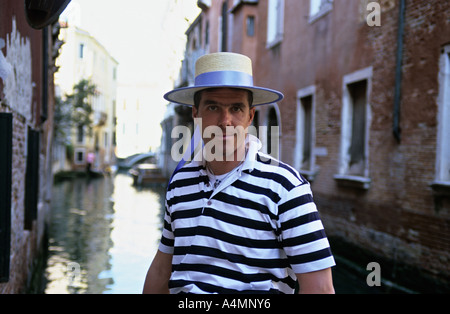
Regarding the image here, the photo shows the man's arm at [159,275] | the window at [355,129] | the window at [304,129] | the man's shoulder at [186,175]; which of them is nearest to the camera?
the man's shoulder at [186,175]

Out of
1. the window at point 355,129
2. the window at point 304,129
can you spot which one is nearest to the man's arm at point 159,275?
the window at point 355,129

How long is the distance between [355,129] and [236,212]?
23.5 feet

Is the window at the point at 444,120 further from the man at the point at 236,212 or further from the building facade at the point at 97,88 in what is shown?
the building facade at the point at 97,88

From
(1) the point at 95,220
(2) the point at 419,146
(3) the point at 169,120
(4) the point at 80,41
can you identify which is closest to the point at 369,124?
(2) the point at 419,146

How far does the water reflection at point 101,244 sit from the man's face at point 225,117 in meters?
4.21

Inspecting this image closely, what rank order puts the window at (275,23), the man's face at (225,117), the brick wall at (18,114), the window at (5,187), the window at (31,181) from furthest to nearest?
the window at (275,23), the window at (31,181), the brick wall at (18,114), the window at (5,187), the man's face at (225,117)

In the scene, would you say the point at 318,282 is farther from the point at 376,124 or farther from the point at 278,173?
the point at 376,124

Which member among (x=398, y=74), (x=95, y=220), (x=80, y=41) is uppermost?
(x=80, y=41)

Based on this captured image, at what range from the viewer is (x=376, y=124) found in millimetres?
7629

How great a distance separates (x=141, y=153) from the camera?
145 ft

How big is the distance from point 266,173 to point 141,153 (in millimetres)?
42916

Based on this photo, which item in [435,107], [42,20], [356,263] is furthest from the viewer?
[356,263]

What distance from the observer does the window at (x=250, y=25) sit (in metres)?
14.1
